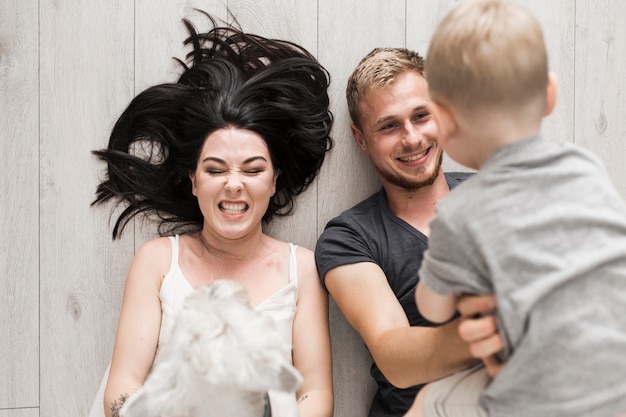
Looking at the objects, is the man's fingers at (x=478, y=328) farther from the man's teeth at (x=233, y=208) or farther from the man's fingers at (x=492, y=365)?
the man's teeth at (x=233, y=208)

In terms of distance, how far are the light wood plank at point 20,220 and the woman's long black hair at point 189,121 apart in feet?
0.64

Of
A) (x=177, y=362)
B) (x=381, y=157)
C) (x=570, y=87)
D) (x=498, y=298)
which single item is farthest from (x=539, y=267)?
(x=570, y=87)

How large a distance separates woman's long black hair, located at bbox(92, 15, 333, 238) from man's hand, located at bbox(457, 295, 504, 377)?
2.46 ft

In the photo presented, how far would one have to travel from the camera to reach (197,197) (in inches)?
61.4

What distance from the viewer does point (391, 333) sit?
1.24 m

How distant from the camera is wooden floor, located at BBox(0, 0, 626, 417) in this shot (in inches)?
62.6

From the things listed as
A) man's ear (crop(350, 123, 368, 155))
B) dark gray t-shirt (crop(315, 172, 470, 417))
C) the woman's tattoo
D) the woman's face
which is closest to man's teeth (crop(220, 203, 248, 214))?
the woman's face

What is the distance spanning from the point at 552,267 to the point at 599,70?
3.75 feet

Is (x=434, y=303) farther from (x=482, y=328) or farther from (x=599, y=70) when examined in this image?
(x=599, y=70)

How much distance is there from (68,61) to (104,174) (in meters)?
0.32

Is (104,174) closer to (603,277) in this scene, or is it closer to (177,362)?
(177,362)

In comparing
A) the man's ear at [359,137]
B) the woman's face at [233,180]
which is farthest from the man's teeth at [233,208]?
the man's ear at [359,137]

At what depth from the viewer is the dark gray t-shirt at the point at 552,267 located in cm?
84

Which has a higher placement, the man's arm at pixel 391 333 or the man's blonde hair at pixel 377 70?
the man's blonde hair at pixel 377 70
